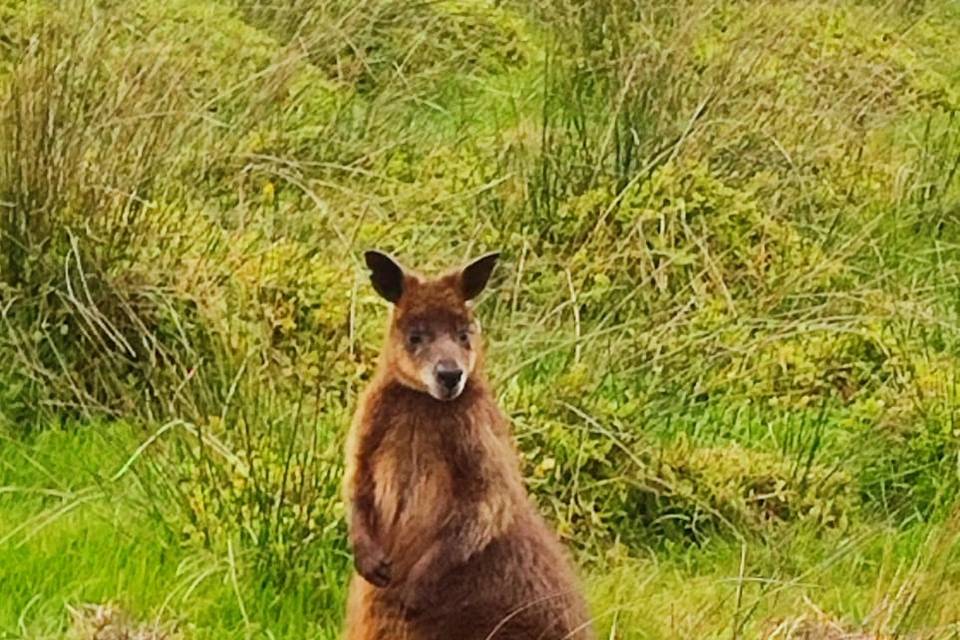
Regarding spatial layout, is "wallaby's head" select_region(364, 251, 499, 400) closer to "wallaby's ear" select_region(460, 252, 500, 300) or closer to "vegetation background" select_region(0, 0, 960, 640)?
"wallaby's ear" select_region(460, 252, 500, 300)

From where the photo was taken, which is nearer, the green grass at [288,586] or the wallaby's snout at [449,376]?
the wallaby's snout at [449,376]

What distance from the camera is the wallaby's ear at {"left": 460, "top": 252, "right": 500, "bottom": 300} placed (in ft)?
14.0

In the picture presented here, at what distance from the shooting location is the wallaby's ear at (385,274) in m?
4.26

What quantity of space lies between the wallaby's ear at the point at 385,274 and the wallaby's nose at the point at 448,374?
234mm

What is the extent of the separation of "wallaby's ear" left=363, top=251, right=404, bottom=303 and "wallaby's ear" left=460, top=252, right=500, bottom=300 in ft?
0.41

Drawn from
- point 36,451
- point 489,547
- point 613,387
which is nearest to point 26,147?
A: point 36,451

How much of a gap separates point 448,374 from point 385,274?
267mm

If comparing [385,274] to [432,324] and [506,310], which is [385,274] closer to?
[432,324]

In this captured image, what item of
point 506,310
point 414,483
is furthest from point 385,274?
point 506,310

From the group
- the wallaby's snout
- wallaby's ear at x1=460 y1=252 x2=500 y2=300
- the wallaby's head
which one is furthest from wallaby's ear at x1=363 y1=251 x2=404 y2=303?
the wallaby's snout

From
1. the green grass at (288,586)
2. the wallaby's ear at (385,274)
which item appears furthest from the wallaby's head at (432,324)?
the green grass at (288,586)

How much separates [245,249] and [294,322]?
1.42 feet

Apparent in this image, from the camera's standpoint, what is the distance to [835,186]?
800cm

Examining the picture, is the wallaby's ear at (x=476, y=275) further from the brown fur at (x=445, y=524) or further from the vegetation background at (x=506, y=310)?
the vegetation background at (x=506, y=310)
